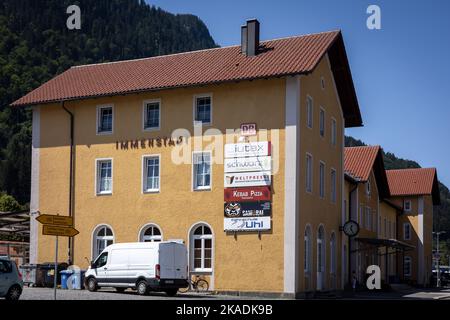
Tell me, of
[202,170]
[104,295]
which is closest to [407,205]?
[202,170]

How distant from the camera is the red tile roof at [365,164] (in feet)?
155

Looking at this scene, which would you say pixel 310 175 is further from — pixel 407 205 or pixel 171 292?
pixel 407 205

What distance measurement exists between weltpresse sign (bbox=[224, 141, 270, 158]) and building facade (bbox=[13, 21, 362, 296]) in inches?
3.3

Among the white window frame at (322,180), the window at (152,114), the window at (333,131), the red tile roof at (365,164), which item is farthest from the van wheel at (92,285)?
the red tile roof at (365,164)

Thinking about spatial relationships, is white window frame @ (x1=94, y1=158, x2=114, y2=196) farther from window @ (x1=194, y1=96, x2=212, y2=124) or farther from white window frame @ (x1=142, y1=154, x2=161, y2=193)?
window @ (x1=194, y1=96, x2=212, y2=124)

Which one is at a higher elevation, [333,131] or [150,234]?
[333,131]

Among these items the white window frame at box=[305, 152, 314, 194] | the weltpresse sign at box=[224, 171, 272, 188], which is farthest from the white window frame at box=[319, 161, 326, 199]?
the weltpresse sign at box=[224, 171, 272, 188]

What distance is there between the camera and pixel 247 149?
3061 centimetres

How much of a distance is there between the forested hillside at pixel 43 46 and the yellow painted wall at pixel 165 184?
227ft

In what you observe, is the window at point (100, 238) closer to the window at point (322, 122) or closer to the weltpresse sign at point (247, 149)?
the weltpresse sign at point (247, 149)

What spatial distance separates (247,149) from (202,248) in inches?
181

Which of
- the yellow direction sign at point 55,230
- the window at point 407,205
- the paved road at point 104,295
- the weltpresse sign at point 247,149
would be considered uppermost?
the weltpresse sign at point 247,149

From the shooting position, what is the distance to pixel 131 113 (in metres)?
33.9
